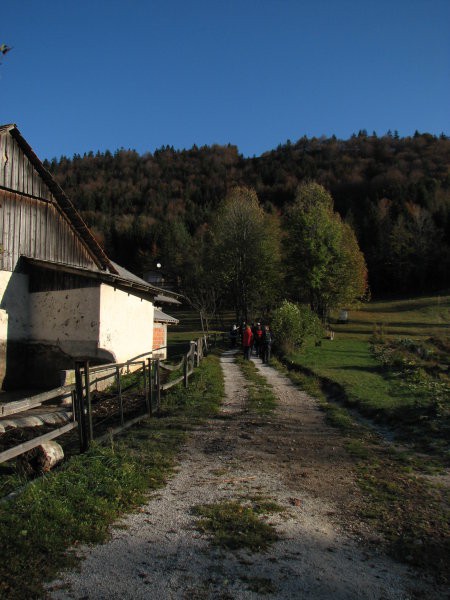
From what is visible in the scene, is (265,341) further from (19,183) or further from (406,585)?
(406,585)

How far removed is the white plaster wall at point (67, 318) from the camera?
15.7 m

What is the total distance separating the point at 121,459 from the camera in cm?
680

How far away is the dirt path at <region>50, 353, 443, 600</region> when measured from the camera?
12.3 feet

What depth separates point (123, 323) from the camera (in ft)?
56.2

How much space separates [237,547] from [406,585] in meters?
1.43

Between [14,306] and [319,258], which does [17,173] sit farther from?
[319,258]

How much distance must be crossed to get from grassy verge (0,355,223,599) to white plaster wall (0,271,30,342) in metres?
8.39

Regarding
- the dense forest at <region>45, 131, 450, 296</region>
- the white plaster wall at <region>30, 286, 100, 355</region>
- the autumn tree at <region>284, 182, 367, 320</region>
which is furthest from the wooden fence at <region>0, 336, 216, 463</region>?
the dense forest at <region>45, 131, 450, 296</region>

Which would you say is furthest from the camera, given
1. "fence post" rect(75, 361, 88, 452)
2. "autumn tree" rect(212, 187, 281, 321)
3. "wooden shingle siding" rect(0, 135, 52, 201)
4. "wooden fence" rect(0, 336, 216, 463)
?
"autumn tree" rect(212, 187, 281, 321)

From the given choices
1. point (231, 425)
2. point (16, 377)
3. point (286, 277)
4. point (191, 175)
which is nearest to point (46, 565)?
point (231, 425)

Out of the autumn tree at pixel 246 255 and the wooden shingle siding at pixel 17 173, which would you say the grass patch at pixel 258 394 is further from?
the autumn tree at pixel 246 255

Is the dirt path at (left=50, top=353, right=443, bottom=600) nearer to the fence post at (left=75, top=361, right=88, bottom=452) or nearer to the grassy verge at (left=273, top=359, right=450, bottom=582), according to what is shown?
the grassy verge at (left=273, top=359, right=450, bottom=582)

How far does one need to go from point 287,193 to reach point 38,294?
10179cm

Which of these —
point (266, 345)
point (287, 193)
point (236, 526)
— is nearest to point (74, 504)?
point (236, 526)
